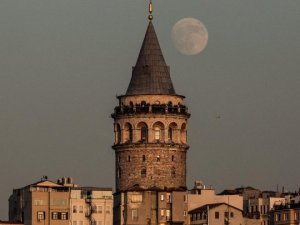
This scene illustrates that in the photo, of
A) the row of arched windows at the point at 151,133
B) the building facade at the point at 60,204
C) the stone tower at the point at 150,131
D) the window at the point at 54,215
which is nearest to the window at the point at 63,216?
the building facade at the point at 60,204

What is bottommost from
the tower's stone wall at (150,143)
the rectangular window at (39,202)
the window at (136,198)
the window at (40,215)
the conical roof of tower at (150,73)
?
the window at (40,215)

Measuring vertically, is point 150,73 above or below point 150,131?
above

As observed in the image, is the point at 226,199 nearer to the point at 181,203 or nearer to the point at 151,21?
the point at 181,203

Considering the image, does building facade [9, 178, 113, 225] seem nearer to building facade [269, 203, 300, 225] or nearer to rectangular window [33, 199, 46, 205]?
rectangular window [33, 199, 46, 205]

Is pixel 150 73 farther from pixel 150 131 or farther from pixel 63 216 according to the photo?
pixel 63 216

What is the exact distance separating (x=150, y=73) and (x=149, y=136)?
6.43 meters

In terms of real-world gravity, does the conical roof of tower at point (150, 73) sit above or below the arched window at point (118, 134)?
above

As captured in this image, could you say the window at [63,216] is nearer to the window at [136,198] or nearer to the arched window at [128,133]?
the window at [136,198]

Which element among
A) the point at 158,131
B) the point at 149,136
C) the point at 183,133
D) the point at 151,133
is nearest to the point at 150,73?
the point at 158,131

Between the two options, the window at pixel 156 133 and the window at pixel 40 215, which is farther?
the window at pixel 156 133

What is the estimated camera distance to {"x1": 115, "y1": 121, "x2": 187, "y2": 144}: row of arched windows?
137625 millimetres

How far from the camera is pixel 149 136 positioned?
137500 mm

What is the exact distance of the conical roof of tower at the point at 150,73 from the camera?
139125 millimetres

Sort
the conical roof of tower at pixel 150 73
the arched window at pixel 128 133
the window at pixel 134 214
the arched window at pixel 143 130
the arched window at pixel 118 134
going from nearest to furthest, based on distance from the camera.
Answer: the window at pixel 134 214 → the arched window at pixel 143 130 → the arched window at pixel 128 133 → the conical roof of tower at pixel 150 73 → the arched window at pixel 118 134
